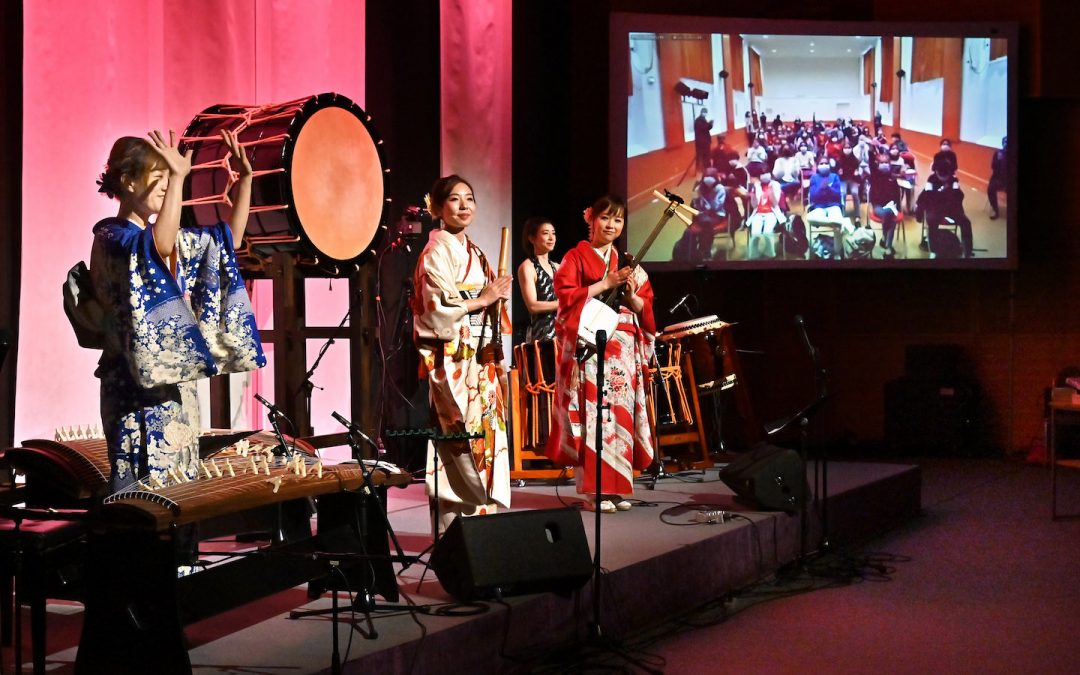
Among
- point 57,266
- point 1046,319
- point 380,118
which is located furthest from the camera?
point 1046,319

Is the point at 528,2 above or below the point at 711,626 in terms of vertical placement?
above

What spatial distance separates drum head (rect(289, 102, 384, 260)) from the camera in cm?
376

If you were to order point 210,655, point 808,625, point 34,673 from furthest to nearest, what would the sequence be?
1. point 808,625
2. point 210,655
3. point 34,673

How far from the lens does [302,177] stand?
374 cm

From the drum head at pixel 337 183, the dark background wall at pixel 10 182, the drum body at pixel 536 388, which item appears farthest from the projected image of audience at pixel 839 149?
the dark background wall at pixel 10 182

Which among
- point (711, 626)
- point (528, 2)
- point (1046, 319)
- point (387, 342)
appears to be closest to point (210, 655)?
point (711, 626)

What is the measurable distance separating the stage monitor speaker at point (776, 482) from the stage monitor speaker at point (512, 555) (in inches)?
57.7

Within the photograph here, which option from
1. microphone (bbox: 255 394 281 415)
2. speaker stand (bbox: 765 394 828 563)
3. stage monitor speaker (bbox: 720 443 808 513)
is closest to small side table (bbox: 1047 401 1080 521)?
speaker stand (bbox: 765 394 828 563)

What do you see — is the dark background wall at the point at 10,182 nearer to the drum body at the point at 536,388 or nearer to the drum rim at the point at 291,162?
the drum rim at the point at 291,162

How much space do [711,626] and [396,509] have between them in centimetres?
162

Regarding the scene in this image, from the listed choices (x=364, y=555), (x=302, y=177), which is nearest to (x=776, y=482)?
(x=302, y=177)

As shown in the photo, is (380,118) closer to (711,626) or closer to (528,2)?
(528,2)

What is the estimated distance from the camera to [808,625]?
384 centimetres

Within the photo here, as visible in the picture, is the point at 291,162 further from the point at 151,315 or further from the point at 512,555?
the point at 512,555
